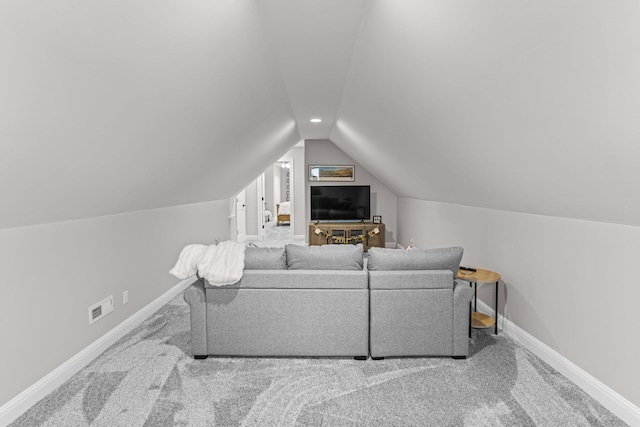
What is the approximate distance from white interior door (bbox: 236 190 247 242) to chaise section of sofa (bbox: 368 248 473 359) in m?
5.82

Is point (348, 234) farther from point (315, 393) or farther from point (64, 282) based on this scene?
point (64, 282)

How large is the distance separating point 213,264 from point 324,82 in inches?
80.2

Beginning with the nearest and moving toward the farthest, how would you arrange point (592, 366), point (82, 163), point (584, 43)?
point (584, 43)
point (82, 163)
point (592, 366)

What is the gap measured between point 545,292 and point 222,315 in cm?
244

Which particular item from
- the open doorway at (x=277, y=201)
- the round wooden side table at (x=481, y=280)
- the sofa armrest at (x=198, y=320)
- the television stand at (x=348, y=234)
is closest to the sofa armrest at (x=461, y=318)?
the round wooden side table at (x=481, y=280)

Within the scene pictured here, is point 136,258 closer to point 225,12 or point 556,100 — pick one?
point 225,12

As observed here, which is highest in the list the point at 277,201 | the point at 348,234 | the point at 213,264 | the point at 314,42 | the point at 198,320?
the point at 314,42

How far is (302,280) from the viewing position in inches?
104

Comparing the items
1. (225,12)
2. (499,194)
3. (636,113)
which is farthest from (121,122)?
(499,194)

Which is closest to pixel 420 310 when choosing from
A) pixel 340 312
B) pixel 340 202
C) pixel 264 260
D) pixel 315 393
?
pixel 340 312

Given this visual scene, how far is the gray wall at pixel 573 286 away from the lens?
199 centimetres

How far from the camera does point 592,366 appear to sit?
7.23ft

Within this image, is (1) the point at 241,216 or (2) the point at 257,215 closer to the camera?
(1) the point at 241,216

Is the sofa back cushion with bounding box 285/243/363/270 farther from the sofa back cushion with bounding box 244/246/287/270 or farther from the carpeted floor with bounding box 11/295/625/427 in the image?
→ the carpeted floor with bounding box 11/295/625/427
